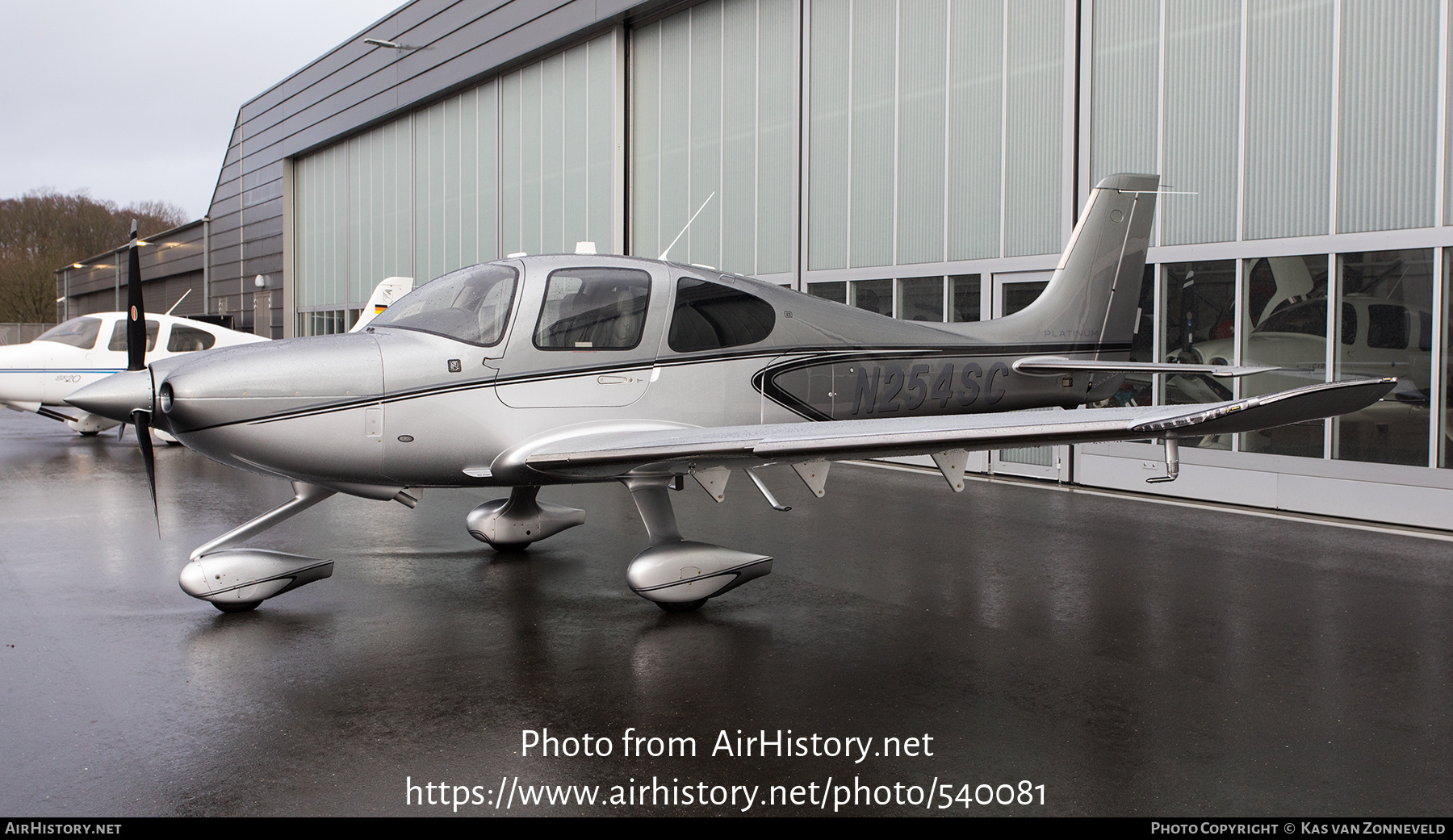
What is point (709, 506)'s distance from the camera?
8.61 metres

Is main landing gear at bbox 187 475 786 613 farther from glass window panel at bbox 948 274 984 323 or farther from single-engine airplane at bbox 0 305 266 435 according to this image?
single-engine airplane at bbox 0 305 266 435

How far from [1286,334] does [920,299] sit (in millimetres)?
4191

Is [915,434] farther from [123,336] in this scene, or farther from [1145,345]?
[123,336]

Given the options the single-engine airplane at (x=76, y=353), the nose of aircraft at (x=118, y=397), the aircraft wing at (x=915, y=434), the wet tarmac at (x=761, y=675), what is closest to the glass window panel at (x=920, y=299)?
the wet tarmac at (x=761, y=675)

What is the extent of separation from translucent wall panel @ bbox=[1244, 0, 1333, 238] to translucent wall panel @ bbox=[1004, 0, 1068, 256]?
1903mm

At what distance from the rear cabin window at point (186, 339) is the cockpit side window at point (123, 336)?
20 centimetres

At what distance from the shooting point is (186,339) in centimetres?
1442

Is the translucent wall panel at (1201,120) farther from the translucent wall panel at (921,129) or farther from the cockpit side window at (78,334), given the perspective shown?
Answer: the cockpit side window at (78,334)

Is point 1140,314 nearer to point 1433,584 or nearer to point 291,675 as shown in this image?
point 1433,584

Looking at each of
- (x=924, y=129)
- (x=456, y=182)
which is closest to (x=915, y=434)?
(x=924, y=129)

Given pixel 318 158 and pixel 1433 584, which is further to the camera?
pixel 318 158

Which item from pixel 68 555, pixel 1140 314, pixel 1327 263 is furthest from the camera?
pixel 1140 314
